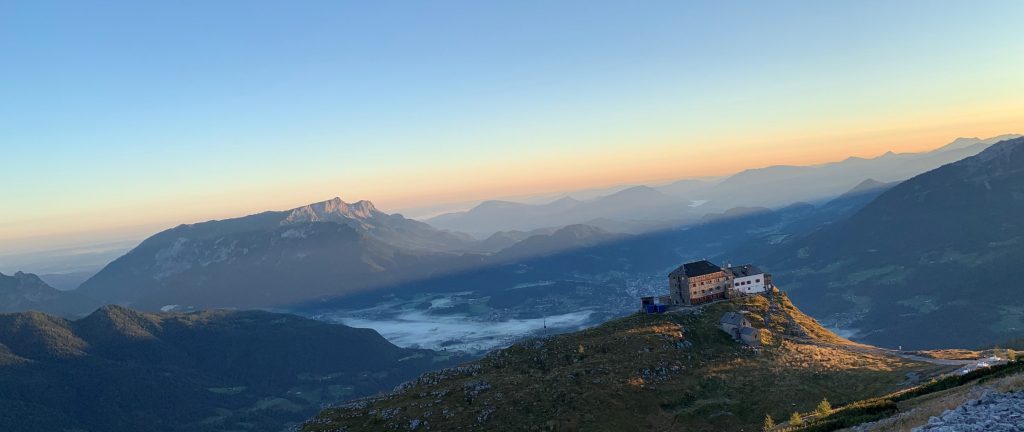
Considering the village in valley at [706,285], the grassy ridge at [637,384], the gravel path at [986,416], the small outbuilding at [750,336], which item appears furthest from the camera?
the village in valley at [706,285]

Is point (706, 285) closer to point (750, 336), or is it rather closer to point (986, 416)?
point (750, 336)

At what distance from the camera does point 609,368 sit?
321 feet

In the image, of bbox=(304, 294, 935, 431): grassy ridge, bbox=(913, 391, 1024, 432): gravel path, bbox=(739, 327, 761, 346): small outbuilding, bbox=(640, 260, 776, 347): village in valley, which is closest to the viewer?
bbox=(913, 391, 1024, 432): gravel path

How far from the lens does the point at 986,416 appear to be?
34875 mm

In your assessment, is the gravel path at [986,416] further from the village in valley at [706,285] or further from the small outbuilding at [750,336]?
the village in valley at [706,285]

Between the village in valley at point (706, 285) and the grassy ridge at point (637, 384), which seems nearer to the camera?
the grassy ridge at point (637, 384)

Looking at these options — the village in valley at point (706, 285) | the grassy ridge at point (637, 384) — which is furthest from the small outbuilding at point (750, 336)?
the village in valley at point (706, 285)

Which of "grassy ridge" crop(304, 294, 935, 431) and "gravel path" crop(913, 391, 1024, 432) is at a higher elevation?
"gravel path" crop(913, 391, 1024, 432)

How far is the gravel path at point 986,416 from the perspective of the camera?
32.8 meters

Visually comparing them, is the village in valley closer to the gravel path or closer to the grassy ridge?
the grassy ridge

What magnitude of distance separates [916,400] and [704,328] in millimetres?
62267

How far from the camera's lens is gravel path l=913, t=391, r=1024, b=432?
32844 mm

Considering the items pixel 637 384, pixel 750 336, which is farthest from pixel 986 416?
pixel 750 336

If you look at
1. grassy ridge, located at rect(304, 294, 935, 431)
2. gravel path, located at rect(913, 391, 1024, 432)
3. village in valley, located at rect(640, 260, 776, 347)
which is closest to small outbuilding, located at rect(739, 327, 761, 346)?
grassy ridge, located at rect(304, 294, 935, 431)
